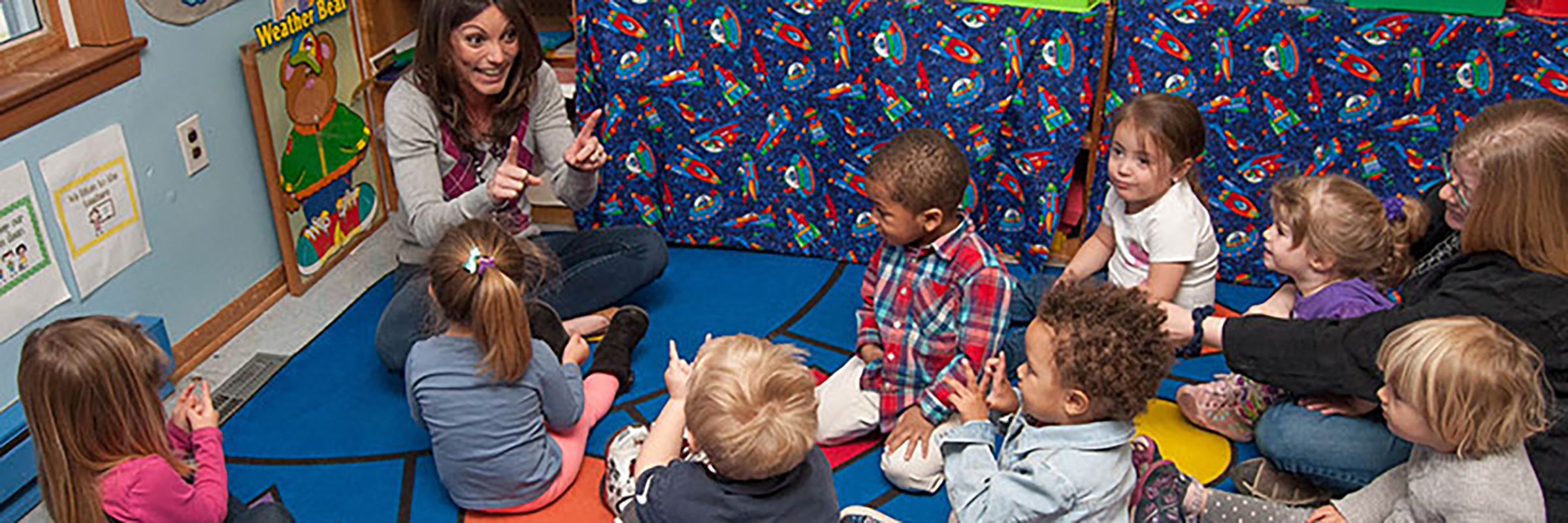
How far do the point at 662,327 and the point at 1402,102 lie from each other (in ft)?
5.17

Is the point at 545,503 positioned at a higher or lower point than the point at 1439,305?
lower

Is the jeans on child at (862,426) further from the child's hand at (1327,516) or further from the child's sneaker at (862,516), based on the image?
the child's hand at (1327,516)

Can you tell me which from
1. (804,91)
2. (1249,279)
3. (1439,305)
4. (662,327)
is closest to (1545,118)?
(1439,305)

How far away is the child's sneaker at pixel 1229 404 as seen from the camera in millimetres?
2174

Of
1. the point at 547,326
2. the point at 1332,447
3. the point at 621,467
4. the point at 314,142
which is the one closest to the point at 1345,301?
the point at 1332,447

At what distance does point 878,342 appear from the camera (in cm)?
220

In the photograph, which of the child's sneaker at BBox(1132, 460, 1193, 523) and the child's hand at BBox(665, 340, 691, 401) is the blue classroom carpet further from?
the child's hand at BBox(665, 340, 691, 401)

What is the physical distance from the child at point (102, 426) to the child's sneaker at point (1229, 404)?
5.43 feet

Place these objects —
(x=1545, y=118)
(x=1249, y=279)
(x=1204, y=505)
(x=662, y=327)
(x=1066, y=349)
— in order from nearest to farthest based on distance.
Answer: (x=1066, y=349)
(x=1545, y=118)
(x=1204, y=505)
(x=662, y=327)
(x=1249, y=279)

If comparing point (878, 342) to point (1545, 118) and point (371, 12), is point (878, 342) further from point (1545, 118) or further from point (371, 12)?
A: point (371, 12)

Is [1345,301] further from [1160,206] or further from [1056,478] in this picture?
[1056,478]

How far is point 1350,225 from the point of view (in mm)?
2027

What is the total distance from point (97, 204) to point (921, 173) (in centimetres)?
149

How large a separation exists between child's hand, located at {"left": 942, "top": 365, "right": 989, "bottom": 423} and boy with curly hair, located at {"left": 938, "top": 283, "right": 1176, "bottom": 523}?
0.12 metres
